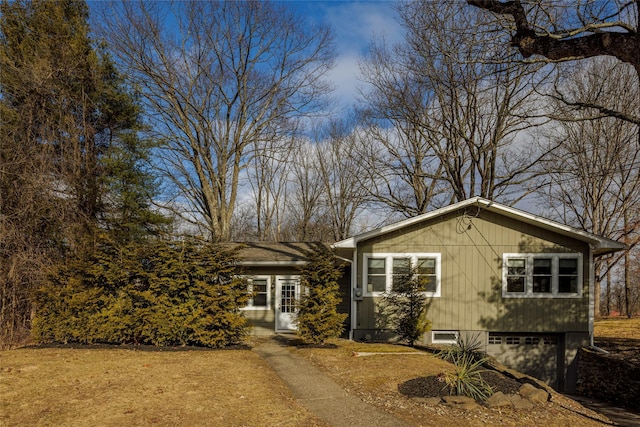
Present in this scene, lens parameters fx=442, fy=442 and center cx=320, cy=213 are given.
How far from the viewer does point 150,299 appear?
10.9 meters

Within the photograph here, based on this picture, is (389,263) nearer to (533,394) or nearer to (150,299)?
(533,394)

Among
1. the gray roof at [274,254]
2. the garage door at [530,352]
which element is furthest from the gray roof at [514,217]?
the garage door at [530,352]

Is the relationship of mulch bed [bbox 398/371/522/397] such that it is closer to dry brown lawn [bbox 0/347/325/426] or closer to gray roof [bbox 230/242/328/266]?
dry brown lawn [bbox 0/347/325/426]

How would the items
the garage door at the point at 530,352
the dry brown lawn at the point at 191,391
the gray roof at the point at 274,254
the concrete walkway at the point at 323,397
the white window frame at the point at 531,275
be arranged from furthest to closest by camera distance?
the gray roof at the point at 274,254, the garage door at the point at 530,352, the white window frame at the point at 531,275, the concrete walkway at the point at 323,397, the dry brown lawn at the point at 191,391

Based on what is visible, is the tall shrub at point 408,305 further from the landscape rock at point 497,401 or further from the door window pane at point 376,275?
the landscape rock at point 497,401

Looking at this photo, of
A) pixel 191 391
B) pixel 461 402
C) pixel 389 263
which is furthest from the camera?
pixel 389 263

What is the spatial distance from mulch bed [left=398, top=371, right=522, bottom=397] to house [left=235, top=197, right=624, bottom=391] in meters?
5.55

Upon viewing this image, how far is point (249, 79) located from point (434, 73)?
31.3 feet

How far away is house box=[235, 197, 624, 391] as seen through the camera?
13.2 m

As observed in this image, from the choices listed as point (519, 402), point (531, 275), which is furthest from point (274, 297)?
point (519, 402)

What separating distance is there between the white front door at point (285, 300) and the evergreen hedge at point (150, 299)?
3.51 metres

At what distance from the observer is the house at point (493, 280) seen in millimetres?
13219

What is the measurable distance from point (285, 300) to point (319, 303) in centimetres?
368

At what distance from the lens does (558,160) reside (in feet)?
67.0
